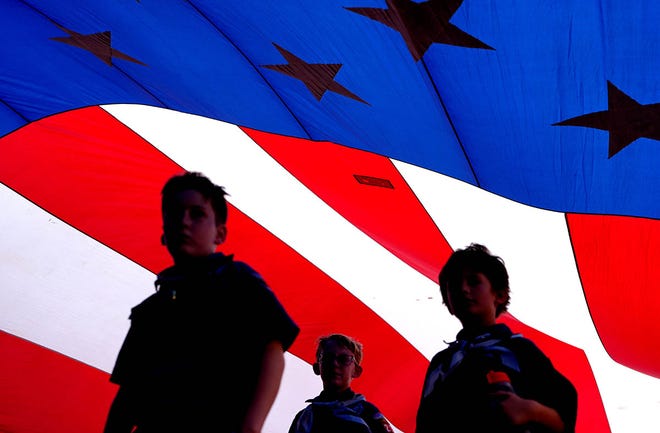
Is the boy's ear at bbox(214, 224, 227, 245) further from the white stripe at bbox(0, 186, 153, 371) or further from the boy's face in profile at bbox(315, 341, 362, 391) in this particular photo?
the white stripe at bbox(0, 186, 153, 371)

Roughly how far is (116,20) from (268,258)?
1.77 m

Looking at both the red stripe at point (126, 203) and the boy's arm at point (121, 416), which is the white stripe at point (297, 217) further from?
the boy's arm at point (121, 416)

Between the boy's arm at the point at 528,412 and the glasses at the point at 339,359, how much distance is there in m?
1.80

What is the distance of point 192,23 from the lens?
2951mm

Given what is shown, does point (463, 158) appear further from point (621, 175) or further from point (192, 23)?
point (192, 23)

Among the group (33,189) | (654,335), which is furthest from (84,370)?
(654,335)

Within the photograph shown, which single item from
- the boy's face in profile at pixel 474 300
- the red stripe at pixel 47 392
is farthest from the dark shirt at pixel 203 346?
the red stripe at pixel 47 392

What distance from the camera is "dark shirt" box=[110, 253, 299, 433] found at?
1188 mm

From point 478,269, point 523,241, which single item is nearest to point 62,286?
point 523,241

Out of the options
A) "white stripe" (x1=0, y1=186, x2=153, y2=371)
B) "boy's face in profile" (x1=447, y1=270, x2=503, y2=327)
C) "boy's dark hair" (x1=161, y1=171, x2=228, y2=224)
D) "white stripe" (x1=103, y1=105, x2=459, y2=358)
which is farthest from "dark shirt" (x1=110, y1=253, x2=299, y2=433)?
"white stripe" (x1=0, y1=186, x2=153, y2=371)

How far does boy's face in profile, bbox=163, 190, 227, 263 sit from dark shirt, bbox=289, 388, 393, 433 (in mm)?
1923

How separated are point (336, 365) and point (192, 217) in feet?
6.50

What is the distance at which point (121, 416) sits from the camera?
4.25 ft

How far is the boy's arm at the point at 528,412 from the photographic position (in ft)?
4.65
